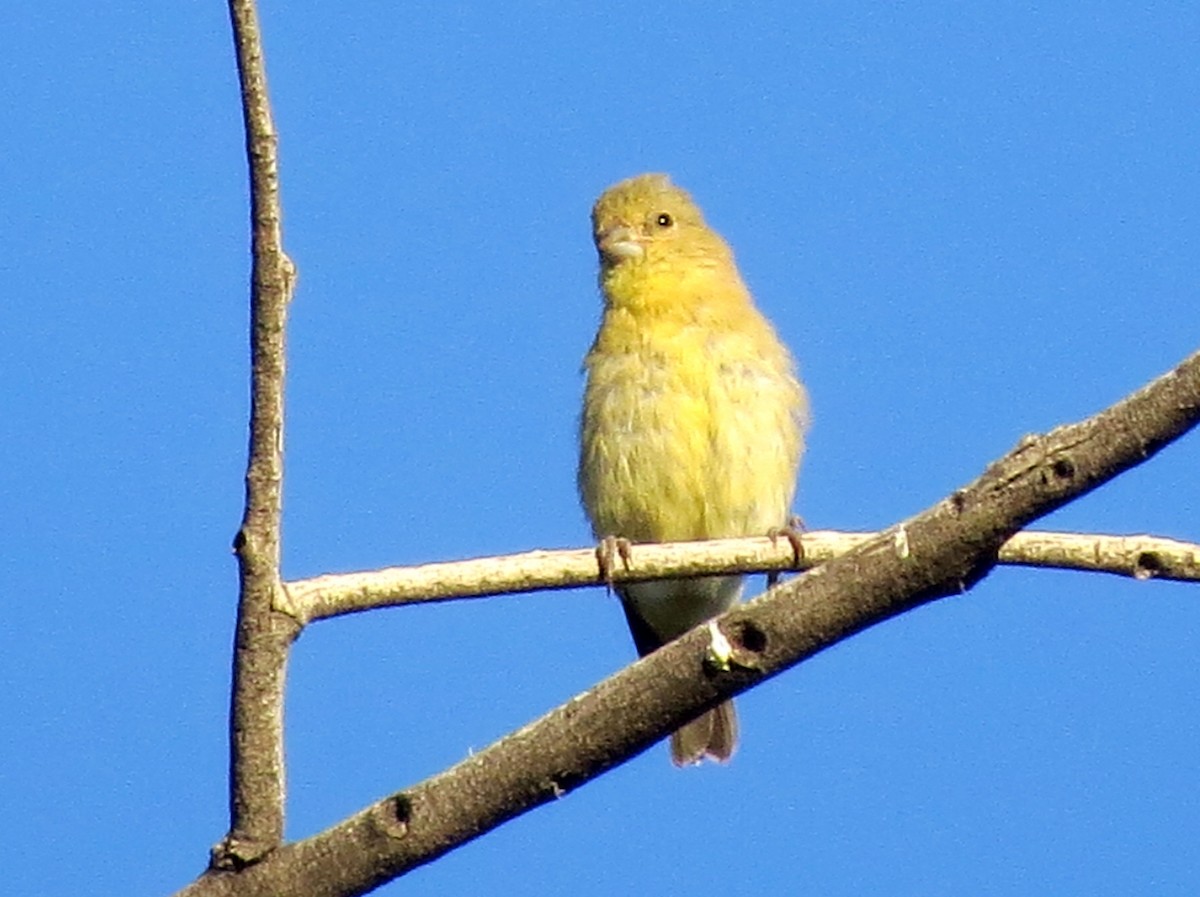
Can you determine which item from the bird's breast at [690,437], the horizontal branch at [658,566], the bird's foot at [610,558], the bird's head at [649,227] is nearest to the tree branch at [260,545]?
the horizontal branch at [658,566]

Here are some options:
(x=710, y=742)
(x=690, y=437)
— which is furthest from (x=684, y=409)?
(x=710, y=742)

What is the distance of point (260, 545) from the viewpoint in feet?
12.0

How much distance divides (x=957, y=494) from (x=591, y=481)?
4486 millimetres

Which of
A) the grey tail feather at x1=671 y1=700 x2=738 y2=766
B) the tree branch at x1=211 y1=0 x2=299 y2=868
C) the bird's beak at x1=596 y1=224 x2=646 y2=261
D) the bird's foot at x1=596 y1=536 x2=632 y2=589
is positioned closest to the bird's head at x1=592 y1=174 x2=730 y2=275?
the bird's beak at x1=596 y1=224 x2=646 y2=261

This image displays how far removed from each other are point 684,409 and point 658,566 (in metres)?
2.77

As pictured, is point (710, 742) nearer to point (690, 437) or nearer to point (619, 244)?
point (690, 437)

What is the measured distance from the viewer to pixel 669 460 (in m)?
7.48

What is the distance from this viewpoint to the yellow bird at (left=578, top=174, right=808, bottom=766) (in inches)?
295

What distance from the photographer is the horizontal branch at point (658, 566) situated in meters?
3.74

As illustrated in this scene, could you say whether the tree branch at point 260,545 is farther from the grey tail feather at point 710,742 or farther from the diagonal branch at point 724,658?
the grey tail feather at point 710,742

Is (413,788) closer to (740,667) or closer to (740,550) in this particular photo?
(740,667)


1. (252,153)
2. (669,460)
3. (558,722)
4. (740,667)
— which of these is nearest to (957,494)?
(740,667)

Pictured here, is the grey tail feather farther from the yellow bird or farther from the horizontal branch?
the horizontal branch

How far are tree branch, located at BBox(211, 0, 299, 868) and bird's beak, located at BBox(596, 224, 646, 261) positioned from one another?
4.59 meters
